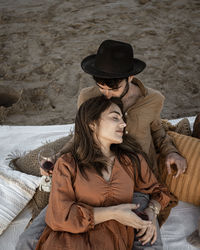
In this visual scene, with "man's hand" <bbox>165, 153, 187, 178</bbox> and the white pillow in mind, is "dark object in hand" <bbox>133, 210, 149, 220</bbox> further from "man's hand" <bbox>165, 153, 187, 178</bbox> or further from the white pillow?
the white pillow

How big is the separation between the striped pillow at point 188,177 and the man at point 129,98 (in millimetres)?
82

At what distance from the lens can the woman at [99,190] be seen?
74.2 inches

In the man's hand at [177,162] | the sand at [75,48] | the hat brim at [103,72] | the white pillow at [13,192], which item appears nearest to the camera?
the hat brim at [103,72]

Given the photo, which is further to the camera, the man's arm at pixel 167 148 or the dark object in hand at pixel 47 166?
the man's arm at pixel 167 148

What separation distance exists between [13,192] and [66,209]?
1042 mm

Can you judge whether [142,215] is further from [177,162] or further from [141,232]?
[177,162]

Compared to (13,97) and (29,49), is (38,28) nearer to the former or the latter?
(29,49)

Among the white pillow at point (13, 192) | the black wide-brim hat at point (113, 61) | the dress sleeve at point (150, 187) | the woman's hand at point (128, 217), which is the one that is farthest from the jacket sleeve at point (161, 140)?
the white pillow at point (13, 192)

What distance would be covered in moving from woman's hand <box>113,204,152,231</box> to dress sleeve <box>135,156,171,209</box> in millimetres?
322

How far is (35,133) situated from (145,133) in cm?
161

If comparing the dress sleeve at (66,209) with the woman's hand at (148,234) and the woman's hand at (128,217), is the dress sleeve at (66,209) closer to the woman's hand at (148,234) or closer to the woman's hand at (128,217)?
the woman's hand at (128,217)

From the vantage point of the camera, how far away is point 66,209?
1875 millimetres

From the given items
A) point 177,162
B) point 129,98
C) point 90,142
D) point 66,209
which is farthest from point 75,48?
point 66,209

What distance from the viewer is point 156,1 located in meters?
8.29
